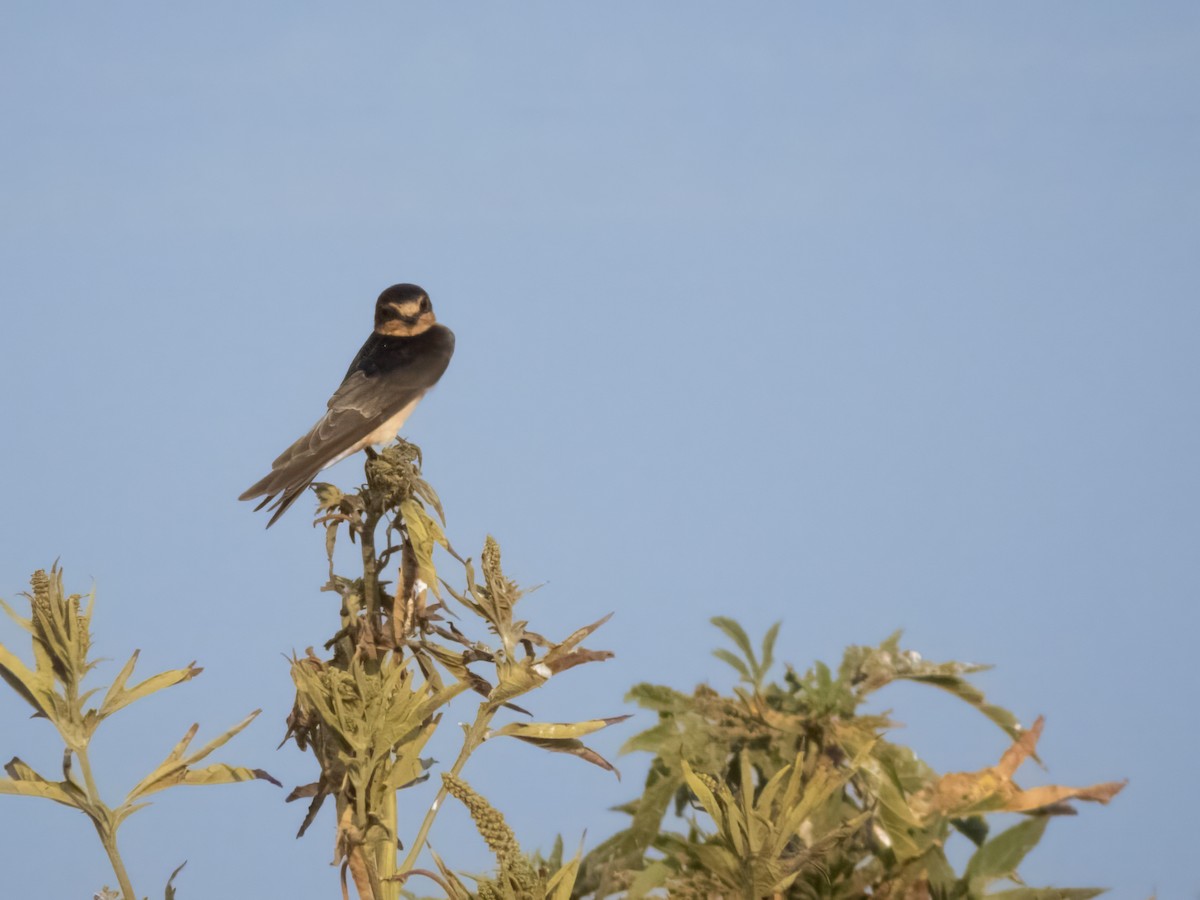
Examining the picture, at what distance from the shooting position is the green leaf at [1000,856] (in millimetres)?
2857

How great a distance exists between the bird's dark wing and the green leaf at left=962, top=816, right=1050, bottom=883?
2.42m

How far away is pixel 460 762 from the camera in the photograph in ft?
8.86

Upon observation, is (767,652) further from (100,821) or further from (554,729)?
(100,821)

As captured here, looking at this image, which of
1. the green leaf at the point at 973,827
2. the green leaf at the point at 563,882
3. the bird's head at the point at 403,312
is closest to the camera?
the green leaf at the point at 563,882

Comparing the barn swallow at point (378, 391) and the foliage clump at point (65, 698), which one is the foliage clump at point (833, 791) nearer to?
the foliage clump at point (65, 698)

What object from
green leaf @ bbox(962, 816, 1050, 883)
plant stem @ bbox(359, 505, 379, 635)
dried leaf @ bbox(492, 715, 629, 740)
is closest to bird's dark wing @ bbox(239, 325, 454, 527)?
plant stem @ bbox(359, 505, 379, 635)

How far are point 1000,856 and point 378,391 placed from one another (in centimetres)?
376

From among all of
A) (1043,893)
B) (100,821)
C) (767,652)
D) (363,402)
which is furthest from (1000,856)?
Answer: (363,402)

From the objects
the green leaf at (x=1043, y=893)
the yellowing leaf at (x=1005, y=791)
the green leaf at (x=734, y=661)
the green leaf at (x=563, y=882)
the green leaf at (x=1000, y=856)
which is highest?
the green leaf at (x=734, y=661)

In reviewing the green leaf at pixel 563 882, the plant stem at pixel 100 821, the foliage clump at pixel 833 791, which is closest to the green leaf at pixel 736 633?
the foliage clump at pixel 833 791

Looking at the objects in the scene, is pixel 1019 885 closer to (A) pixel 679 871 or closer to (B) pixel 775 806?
(B) pixel 775 806

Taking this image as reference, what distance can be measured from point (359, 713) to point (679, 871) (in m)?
0.83

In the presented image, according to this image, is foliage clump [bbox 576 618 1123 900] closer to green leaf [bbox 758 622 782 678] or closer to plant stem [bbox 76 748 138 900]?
green leaf [bbox 758 622 782 678]

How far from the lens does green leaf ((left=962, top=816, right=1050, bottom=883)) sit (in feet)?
9.37
